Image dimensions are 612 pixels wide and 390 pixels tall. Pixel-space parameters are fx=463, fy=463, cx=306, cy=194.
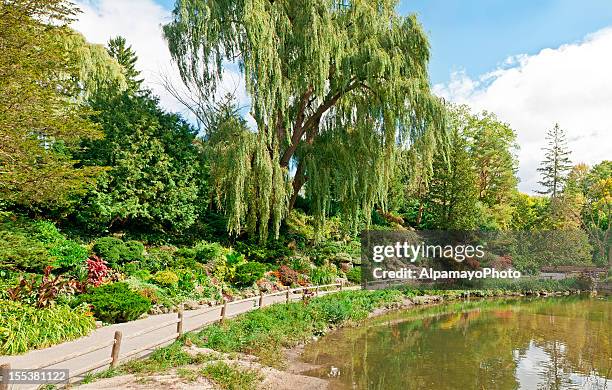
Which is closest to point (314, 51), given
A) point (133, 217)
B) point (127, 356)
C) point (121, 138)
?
point (121, 138)

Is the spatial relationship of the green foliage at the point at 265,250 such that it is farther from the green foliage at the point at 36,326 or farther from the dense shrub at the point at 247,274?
the green foliage at the point at 36,326

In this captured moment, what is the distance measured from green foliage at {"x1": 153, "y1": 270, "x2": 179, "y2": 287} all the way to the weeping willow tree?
352 cm

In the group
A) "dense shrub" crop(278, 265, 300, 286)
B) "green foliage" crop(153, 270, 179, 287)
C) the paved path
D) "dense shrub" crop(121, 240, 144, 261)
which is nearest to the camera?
the paved path

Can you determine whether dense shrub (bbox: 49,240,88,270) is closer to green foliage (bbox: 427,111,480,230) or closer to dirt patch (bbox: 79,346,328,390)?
dirt patch (bbox: 79,346,328,390)

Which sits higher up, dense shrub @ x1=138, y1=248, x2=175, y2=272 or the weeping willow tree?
the weeping willow tree

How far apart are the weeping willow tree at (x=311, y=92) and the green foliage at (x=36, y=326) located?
784cm

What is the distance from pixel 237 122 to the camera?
703 inches

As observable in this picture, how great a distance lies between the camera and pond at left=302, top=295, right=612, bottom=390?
9695mm

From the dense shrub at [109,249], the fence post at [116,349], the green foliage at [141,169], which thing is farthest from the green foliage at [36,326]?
the green foliage at [141,169]

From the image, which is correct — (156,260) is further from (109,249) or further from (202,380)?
(202,380)

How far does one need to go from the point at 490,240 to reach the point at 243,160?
18643 millimetres

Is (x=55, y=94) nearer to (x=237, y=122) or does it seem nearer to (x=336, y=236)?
(x=237, y=122)

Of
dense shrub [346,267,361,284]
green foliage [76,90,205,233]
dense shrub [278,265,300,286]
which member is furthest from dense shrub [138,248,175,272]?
dense shrub [346,267,361,284]

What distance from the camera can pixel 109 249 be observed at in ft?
47.5
